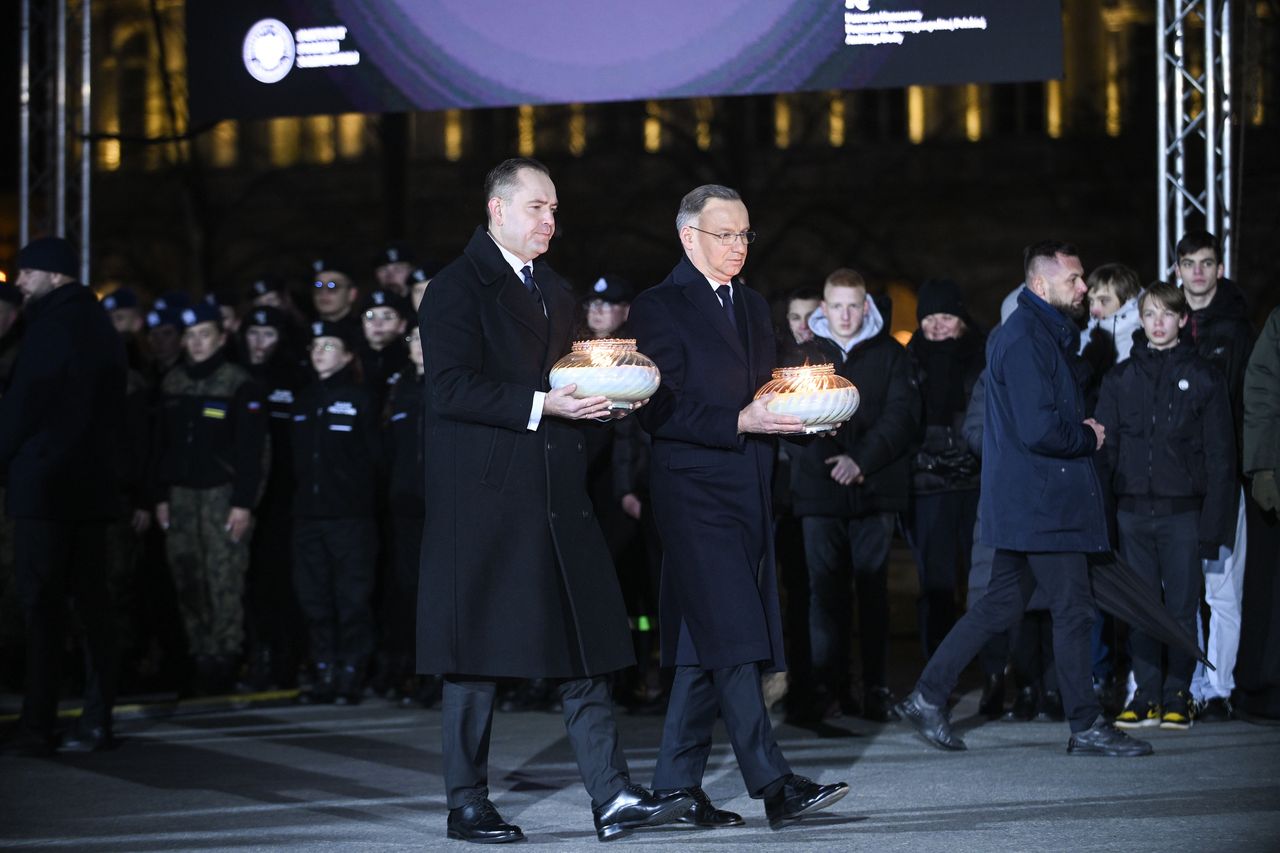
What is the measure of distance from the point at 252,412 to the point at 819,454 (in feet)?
11.7

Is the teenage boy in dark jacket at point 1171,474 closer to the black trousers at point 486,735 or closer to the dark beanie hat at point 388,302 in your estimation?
the black trousers at point 486,735

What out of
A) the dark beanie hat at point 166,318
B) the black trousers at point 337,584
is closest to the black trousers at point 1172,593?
the black trousers at point 337,584

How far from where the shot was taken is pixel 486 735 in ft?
22.5

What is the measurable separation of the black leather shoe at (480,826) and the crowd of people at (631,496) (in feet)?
0.08

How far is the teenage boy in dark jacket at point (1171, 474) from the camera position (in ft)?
31.1

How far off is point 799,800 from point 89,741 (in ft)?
13.0

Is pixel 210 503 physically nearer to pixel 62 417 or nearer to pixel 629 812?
pixel 62 417

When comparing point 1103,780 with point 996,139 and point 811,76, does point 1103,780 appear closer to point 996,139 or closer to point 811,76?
point 811,76

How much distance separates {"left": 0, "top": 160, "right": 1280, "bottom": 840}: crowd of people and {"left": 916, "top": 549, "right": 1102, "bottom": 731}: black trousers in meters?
0.02

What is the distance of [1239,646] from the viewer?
997 centimetres

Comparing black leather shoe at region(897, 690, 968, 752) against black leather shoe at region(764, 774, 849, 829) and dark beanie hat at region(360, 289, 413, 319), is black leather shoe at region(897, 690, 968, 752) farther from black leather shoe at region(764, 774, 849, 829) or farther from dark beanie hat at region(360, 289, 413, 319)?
dark beanie hat at region(360, 289, 413, 319)

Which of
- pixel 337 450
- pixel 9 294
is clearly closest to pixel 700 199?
pixel 9 294

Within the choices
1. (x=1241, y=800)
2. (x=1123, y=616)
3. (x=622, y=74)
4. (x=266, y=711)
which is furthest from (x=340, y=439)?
(x=1241, y=800)

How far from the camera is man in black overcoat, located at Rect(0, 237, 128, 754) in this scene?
8.95 m
